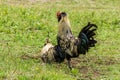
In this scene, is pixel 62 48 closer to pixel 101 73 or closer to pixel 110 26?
pixel 101 73

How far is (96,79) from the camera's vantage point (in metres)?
9.17

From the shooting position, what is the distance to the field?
891cm

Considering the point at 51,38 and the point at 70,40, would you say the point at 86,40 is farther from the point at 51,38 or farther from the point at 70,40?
the point at 51,38

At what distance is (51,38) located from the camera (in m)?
13.1

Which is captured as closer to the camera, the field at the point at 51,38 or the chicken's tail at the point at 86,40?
the field at the point at 51,38

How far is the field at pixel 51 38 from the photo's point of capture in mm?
8910

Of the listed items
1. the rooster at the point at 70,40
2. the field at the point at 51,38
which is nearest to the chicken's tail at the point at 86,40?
the rooster at the point at 70,40

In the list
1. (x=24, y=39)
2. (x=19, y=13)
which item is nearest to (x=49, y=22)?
(x=19, y=13)

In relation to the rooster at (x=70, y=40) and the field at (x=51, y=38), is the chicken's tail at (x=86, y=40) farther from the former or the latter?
the field at (x=51, y=38)

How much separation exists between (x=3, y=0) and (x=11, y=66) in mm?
11512

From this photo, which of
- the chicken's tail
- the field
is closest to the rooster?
the chicken's tail

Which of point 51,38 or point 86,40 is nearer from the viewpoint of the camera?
point 86,40

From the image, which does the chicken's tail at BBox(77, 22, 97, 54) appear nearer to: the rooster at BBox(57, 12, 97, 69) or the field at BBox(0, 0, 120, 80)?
the rooster at BBox(57, 12, 97, 69)

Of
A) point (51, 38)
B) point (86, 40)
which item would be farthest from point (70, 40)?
point (51, 38)
